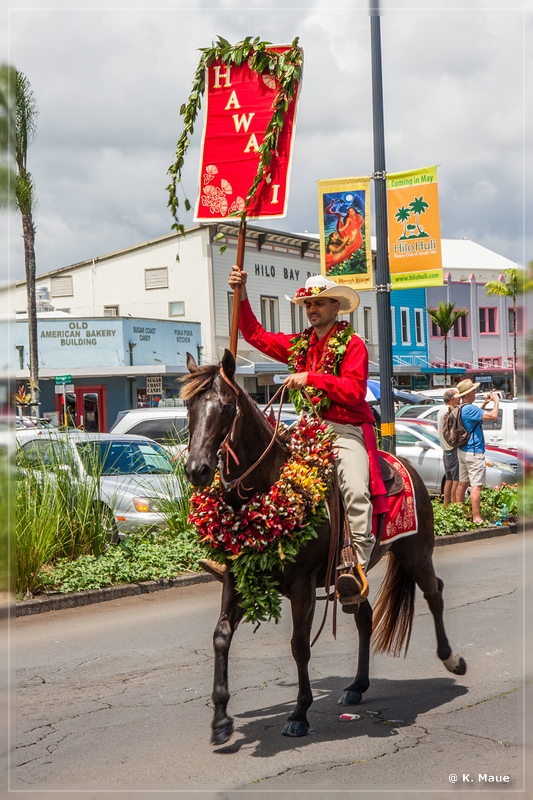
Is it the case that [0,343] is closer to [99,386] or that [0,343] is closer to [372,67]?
[372,67]

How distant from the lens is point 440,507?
16.0 meters

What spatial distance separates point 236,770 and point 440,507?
11.5m

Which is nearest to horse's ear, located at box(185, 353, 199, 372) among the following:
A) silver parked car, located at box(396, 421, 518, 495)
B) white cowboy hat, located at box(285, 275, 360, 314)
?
white cowboy hat, located at box(285, 275, 360, 314)

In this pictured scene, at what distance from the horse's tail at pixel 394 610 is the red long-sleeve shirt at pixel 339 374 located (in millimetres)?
1355

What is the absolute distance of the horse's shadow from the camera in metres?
5.38

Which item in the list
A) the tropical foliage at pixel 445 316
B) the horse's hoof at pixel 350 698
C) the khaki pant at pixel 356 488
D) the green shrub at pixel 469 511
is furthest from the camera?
the tropical foliage at pixel 445 316

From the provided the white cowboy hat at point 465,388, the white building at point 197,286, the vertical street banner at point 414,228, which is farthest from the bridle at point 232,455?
the white building at point 197,286

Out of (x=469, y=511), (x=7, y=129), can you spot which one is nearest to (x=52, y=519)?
(x=469, y=511)

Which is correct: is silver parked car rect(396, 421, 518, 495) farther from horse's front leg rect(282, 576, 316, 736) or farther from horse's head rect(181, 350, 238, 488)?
horse's head rect(181, 350, 238, 488)

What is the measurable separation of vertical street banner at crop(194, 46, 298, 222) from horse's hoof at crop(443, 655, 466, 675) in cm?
325

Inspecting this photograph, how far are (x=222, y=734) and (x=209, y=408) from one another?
5.96 ft

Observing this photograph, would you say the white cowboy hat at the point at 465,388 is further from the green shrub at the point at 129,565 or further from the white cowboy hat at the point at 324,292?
the white cowboy hat at the point at 324,292

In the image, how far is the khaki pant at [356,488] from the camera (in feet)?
18.8

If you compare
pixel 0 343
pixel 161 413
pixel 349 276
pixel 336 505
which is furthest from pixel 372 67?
pixel 0 343
